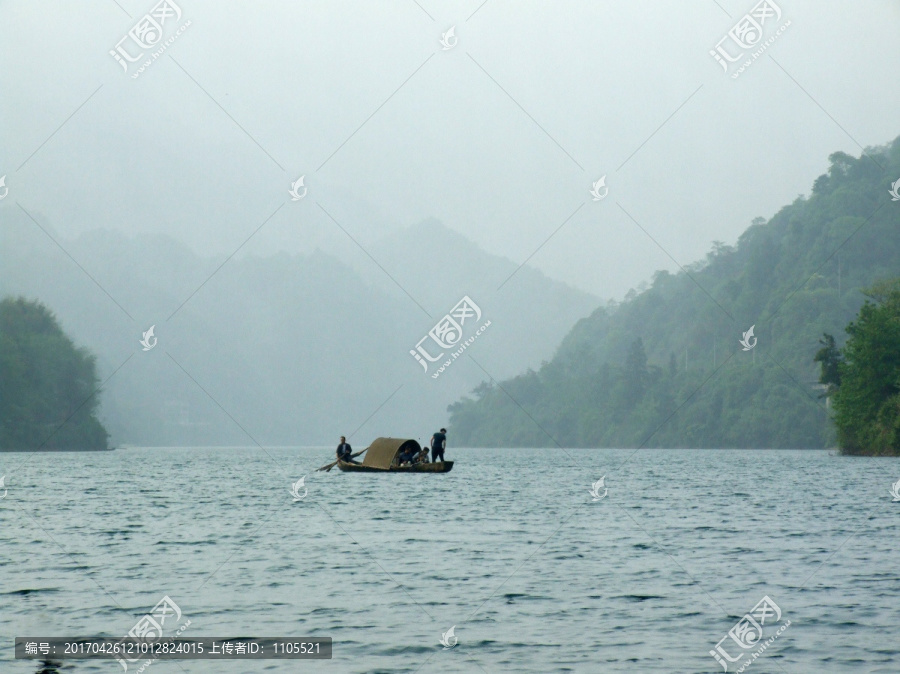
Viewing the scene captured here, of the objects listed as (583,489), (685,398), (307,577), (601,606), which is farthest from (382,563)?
(685,398)

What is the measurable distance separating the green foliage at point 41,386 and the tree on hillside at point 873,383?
82.8 m

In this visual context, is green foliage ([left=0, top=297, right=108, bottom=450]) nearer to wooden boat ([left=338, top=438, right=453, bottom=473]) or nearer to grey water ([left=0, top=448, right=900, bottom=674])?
wooden boat ([left=338, top=438, right=453, bottom=473])

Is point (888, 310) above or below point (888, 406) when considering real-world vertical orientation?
above

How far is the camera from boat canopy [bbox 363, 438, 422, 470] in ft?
172

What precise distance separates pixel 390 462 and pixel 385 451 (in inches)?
32.6

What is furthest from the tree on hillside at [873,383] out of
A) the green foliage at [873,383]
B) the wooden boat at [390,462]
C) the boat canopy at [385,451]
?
the boat canopy at [385,451]

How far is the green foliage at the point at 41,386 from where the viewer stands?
368 ft

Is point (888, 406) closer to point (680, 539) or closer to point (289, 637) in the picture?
point (680, 539)

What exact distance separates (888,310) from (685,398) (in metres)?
81.0

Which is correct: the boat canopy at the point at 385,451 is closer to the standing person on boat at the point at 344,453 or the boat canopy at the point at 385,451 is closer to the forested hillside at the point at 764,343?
the standing person on boat at the point at 344,453

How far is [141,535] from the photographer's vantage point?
27.5 meters

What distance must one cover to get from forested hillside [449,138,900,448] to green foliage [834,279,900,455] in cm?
5647
